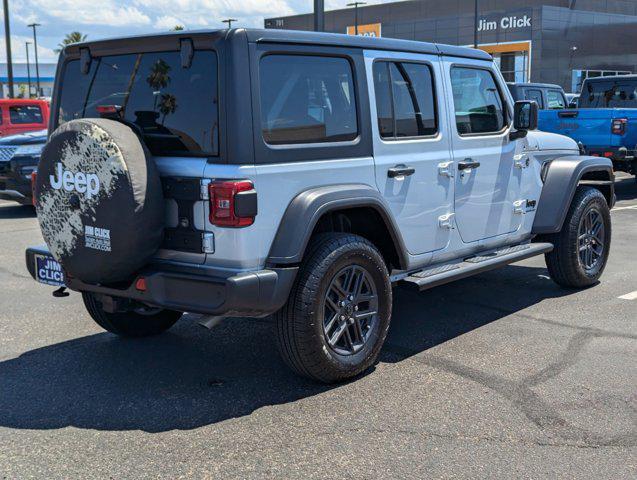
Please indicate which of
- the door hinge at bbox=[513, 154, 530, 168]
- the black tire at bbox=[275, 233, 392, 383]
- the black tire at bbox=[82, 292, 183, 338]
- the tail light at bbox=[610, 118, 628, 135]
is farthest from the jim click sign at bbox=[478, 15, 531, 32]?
the black tire at bbox=[275, 233, 392, 383]

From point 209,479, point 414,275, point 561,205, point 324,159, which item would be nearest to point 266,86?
point 324,159

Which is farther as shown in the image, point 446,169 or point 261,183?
point 446,169

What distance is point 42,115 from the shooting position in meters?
15.2

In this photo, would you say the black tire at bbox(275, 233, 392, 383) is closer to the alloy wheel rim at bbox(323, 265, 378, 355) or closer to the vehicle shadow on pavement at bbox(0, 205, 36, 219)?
the alloy wheel rim at bbox(323, 265, 378, 355)

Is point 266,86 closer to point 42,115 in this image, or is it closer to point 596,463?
point 596,463

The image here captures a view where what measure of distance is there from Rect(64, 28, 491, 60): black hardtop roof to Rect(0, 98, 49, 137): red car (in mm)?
10850

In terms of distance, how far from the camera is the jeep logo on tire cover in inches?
150

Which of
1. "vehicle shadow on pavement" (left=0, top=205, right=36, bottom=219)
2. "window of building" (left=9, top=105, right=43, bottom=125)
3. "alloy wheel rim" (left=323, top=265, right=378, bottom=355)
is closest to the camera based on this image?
"alloy wheel rim" (left=323, top=265, right=378, bottom=355)

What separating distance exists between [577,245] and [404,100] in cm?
242

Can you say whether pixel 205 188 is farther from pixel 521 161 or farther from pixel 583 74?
pixel 583 74

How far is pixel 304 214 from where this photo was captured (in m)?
3.96

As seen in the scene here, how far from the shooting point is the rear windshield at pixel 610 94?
15305 millimetres

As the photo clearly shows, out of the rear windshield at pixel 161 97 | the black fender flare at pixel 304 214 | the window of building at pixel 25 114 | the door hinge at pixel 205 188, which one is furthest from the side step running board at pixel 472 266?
the window of building at pixel 25 114

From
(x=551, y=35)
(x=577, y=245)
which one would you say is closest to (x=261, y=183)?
(x=577, y=245)
